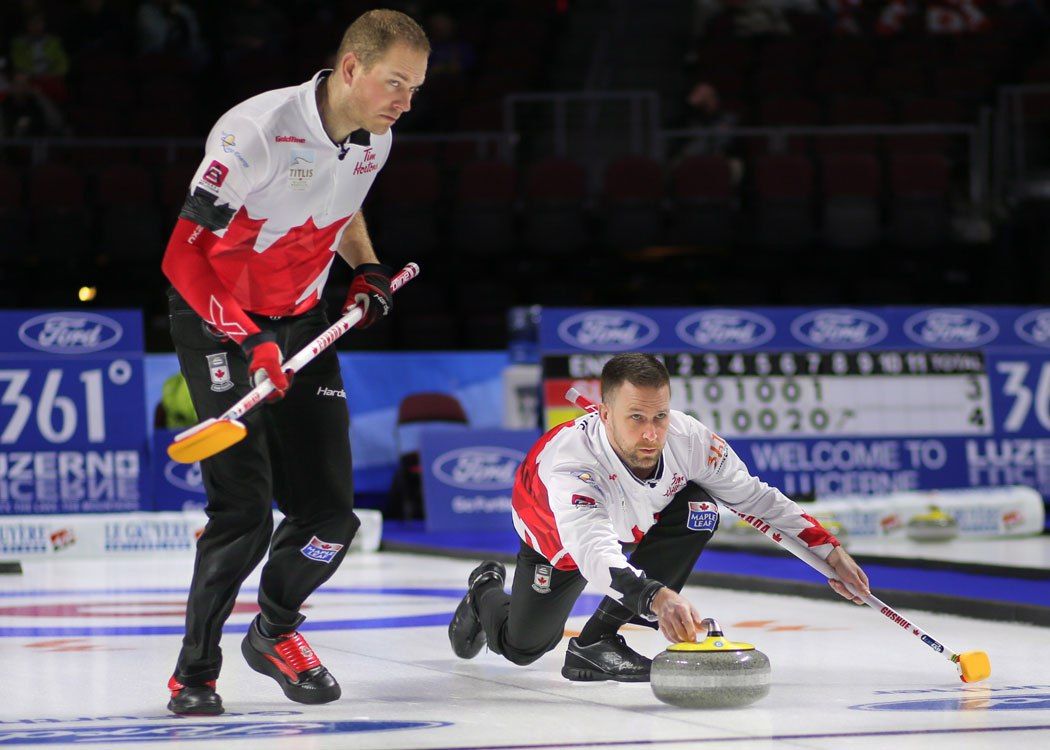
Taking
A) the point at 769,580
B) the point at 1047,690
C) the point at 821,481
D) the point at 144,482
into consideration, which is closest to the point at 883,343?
the point at 821,481

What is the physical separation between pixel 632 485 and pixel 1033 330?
658 cm

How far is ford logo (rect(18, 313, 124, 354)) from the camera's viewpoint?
8992 mm

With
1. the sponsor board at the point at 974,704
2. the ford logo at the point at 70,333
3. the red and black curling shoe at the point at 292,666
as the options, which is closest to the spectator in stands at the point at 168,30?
the ford logo at the point at 70,333

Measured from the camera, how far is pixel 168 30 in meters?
Answer: 14.3

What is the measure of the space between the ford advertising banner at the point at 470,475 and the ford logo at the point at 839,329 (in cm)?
187

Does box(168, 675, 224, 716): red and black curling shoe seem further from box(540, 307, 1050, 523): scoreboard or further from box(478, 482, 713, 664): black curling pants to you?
box(540, 307, 1050, 523): scoreboard

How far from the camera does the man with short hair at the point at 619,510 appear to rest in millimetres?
4117

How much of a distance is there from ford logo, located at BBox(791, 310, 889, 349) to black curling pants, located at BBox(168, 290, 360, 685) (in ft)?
20.3

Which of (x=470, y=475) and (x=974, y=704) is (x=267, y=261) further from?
(x=470, y=475)

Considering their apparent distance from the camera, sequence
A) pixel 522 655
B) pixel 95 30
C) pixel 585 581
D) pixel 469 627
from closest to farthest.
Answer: pixel 585 581, pixel 522 655, pixel 469 627, pixel 95 30

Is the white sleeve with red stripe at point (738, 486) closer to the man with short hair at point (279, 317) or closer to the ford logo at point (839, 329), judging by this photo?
the man with short hair at point (279, 317)

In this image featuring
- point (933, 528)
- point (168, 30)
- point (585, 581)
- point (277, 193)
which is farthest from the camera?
point (168, 30)

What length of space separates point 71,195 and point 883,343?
619cm

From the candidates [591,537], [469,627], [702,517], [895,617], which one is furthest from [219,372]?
[895,617]
